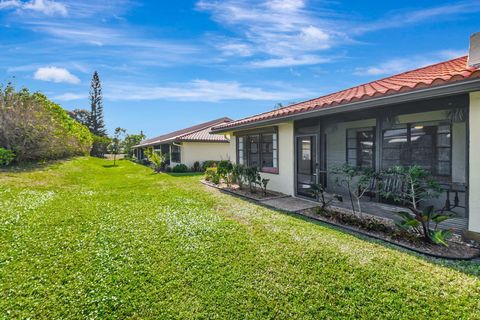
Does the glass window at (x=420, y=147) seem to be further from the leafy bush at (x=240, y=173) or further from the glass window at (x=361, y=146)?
the leafy bush at (x=240, y=173)

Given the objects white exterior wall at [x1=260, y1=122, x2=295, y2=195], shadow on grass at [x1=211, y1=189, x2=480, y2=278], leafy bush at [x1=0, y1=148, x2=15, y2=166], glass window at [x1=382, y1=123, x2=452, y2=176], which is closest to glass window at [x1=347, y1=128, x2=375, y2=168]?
glass window at [x1=382, y1=123, x2=452, y2=176]

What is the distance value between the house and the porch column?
1 cm

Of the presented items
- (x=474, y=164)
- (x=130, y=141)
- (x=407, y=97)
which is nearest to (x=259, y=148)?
(x=407, y=97)

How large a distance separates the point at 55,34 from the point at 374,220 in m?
12.3

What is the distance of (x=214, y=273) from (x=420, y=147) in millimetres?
6292

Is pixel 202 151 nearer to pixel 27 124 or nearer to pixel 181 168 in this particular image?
pixel 181 168

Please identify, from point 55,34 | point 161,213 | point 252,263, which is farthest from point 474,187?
point 55,34

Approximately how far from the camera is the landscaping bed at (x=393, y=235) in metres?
4.00

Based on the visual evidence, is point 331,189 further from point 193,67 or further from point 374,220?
point 193,67

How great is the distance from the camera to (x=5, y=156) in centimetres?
1339

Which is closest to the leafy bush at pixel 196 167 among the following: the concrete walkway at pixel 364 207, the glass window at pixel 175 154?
the glass window at pixel 175 154

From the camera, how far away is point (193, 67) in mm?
14742

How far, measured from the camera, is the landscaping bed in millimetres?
4000

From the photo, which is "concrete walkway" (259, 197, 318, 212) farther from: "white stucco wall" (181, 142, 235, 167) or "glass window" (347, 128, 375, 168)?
"white stucco wall" (181, 142, 235, 167)
